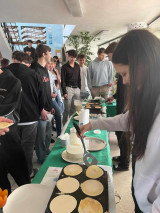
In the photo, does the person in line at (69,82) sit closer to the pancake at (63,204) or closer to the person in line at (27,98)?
the person in line at (27,98)

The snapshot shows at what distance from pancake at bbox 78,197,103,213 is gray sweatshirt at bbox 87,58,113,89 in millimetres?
2871

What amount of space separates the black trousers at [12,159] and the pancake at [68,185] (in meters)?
0.69

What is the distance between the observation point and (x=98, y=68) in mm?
3305

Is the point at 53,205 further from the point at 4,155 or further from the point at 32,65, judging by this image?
the point at 32,65

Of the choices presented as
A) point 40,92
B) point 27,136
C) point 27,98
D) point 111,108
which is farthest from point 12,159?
point 111,108

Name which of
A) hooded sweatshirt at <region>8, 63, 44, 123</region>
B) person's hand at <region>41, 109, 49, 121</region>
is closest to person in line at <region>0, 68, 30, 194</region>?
hooded sweatshirt at <region>8, 63, 44, 123</region>

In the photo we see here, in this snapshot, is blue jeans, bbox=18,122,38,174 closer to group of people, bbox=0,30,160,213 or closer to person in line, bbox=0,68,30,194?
group of people, bbox=0,30,160,213

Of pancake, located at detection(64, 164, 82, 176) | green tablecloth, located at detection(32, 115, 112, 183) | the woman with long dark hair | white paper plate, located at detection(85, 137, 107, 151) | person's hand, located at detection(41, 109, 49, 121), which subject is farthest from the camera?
person's hand, located at detection(41, 109, 49, 121)

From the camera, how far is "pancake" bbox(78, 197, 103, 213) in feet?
1.83

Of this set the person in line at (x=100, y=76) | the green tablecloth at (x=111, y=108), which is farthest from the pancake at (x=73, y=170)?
the person in line at (x=100, y=76)

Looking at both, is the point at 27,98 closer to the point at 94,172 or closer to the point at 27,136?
the point at 27,136

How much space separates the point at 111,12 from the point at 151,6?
1009 mm

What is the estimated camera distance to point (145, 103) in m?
0.56

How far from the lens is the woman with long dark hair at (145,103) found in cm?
52
